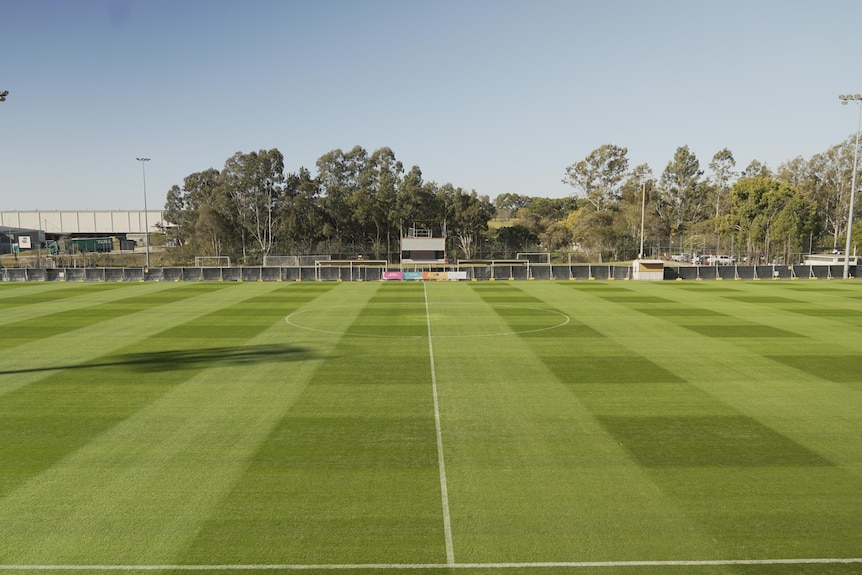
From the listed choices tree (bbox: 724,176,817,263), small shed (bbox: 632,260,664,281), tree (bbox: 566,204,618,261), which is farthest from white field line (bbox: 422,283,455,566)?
tree (bbox: 566,204,618,261)

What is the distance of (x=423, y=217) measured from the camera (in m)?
85.6

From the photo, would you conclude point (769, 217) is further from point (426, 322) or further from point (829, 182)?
point (426, 322)

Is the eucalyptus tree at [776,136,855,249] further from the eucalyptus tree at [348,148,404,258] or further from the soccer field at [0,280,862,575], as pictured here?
the soccer field at [0,280,862,575]

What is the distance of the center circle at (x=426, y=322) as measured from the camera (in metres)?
22.1

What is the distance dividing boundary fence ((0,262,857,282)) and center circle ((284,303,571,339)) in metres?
18.3

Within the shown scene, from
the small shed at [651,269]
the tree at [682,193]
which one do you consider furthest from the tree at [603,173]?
the small shed at [651,269]

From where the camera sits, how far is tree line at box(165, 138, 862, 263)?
72.5 m

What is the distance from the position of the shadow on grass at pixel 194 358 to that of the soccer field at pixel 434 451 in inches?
5.7

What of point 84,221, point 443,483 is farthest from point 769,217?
point 84,221

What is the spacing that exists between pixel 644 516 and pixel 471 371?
8376 millimetres

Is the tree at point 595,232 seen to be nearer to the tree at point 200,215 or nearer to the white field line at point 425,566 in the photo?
the tree at point 200,215

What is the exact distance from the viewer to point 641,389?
1417 cm

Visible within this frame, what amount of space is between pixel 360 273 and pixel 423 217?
39197 mm

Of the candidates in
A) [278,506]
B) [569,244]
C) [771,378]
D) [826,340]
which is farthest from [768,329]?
[569,244]
